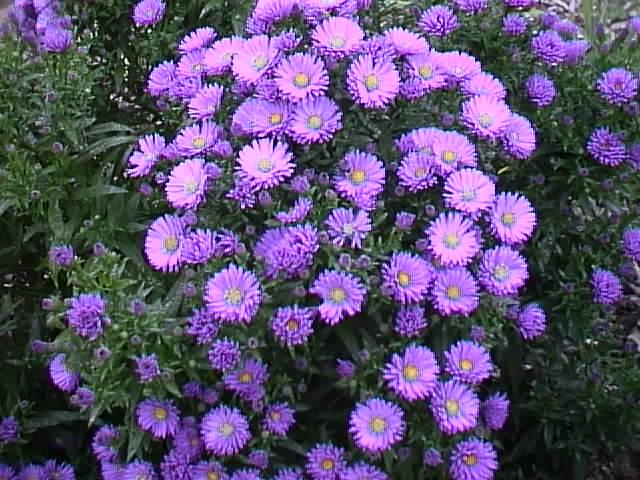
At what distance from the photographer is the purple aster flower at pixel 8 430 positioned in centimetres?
212

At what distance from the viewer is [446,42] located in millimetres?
2262

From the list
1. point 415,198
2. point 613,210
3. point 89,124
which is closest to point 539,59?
point 613,210

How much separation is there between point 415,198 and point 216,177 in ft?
1.14

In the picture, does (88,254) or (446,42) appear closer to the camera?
(88,254)

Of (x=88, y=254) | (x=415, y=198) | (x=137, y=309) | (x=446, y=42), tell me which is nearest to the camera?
(x=137, y=309)

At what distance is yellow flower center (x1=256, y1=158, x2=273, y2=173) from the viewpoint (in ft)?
6.03

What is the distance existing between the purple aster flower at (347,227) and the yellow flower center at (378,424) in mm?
281

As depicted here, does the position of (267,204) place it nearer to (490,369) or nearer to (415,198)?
(415,198)

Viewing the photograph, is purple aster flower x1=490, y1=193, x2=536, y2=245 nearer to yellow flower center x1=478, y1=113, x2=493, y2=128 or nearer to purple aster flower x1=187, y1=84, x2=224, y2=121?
yellow flower center x1=478, y1=113, x2=493, y2=128

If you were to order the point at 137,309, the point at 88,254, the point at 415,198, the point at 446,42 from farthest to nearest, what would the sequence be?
1. the point at 446,42
2. the point at 88,254
3. the point at 415,198
4. the point at 137,309

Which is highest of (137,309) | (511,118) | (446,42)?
(446,42)

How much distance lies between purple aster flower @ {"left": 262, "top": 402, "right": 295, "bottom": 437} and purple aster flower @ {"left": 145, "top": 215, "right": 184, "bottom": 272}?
287 millimetres

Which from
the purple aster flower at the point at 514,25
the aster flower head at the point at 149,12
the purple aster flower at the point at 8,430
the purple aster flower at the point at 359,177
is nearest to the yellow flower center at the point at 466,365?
the purple aster flower at the point at 359,177

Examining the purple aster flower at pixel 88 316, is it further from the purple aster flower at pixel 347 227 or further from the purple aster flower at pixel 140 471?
the purple aster flower at pixel 347 227
